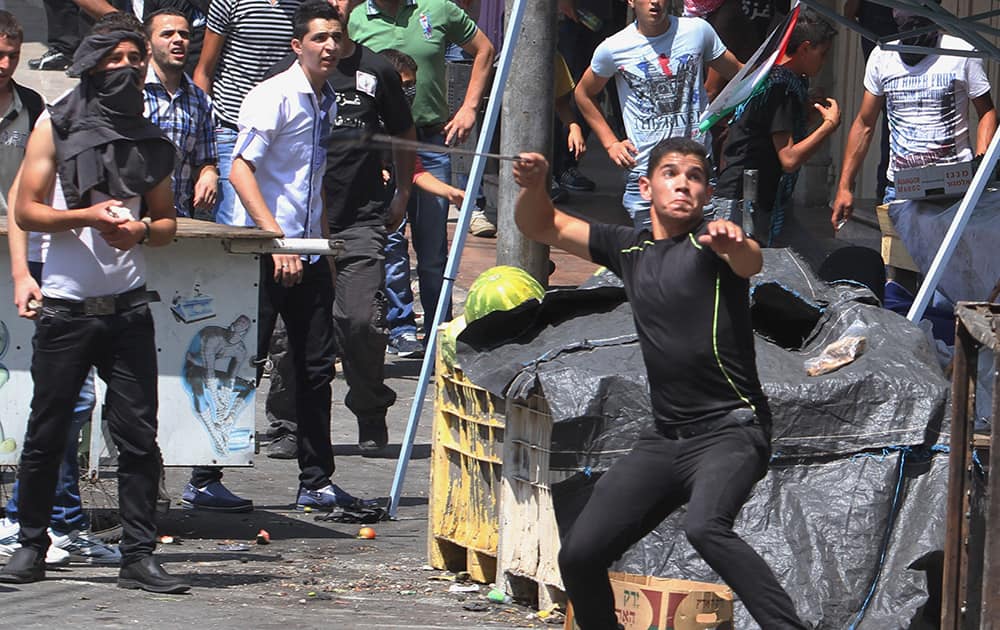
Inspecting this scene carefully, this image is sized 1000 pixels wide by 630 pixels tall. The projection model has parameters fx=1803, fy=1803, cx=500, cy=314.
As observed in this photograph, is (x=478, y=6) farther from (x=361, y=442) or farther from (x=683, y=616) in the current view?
(x=683, y=616)

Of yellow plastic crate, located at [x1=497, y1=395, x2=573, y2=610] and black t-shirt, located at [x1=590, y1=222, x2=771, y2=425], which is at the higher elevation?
black t-shirt, located at [x1=590, y1=222, x2=771, y2=425]

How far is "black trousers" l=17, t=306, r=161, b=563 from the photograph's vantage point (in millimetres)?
6094

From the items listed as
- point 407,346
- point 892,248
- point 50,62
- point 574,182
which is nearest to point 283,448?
point 407,346

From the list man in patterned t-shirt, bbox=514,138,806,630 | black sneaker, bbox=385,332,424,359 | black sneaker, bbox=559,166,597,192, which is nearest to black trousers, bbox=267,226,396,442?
black sneaker, bbox=385,332,424,359

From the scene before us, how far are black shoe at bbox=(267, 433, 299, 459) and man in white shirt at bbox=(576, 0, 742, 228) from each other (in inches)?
78.6

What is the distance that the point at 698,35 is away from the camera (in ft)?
29.6

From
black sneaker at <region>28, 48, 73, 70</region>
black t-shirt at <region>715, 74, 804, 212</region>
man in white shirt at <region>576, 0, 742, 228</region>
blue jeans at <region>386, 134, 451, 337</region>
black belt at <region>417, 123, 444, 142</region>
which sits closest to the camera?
man in white shirt at <region>576, 0, 742, 228</region>

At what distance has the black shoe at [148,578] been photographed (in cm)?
613

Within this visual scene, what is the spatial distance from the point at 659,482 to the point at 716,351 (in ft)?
1.32

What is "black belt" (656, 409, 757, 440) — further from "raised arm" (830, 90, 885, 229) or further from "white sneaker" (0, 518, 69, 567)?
"raised arm" (830, 90, 885, 229)

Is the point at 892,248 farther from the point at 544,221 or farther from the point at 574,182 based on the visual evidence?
the point at 574,182

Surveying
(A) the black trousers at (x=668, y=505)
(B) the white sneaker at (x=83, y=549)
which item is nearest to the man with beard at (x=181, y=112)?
(B) the white sneaker at (x=83, y=549)

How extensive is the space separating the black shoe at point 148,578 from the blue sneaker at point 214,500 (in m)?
1.32

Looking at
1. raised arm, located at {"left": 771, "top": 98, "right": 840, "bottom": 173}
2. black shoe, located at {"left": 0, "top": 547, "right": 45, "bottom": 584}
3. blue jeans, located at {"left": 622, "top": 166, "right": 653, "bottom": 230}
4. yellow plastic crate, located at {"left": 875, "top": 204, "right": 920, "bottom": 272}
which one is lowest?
black shoe, located at {"left": 0, "top": 547, "right": 45, "bottom": 584}
